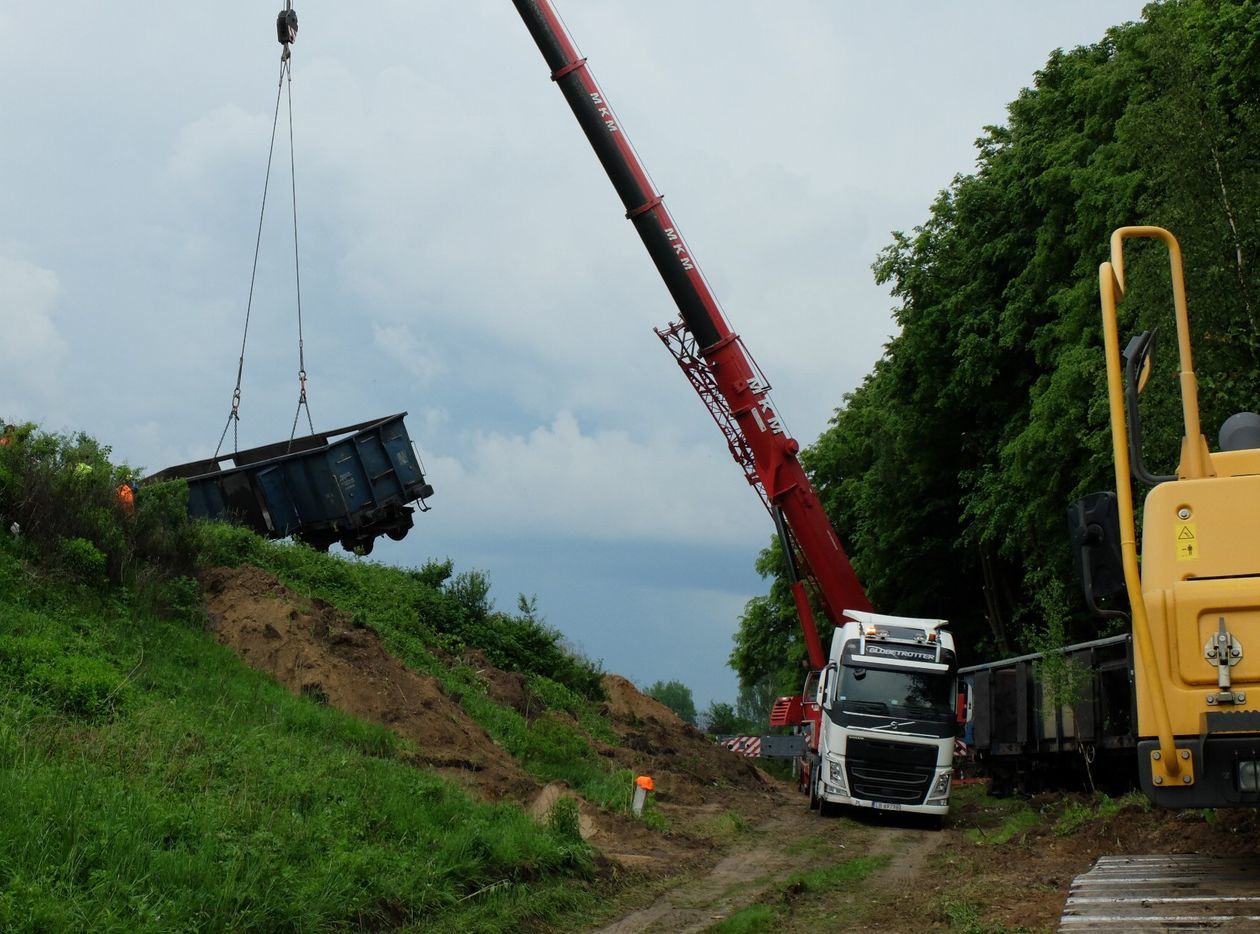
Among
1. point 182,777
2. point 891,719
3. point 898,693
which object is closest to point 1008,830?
point 891,719

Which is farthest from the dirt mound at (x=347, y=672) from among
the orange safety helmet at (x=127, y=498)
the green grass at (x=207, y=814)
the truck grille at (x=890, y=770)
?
the truck grille at (x=890, y=770)

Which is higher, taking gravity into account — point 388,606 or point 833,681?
point 388,606

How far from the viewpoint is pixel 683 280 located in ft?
78.2

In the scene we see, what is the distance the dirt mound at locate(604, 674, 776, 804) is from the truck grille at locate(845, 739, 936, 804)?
2.95m

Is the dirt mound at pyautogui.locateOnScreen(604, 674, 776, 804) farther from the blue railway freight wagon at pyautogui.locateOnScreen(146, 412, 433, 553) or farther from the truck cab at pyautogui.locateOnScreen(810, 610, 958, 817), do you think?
the blue railway freight wagon at pyautogui.locateOnScreen(146, 412, 433, 553)

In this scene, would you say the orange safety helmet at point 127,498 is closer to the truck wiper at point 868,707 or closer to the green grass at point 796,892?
the green grass at point 796,892

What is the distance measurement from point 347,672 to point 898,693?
8289 millimetres

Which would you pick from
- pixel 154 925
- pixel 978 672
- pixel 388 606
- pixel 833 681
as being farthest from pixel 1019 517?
pixel 154 925

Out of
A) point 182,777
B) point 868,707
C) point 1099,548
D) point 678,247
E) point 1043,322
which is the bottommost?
point 868,707

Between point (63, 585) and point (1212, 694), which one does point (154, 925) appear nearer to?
point (1212, 694)

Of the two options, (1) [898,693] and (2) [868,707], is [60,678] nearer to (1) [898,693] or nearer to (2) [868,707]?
(2) [868,707]

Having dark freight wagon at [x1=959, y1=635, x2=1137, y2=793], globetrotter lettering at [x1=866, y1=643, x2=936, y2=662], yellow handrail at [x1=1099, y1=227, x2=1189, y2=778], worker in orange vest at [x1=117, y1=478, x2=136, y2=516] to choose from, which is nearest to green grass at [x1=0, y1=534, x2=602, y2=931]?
worker in orange vest at [x1=117, y1=478, x2=136, y2=516]

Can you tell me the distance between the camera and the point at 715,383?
24.2 meters

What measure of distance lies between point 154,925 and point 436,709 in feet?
35.3
